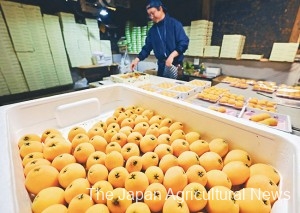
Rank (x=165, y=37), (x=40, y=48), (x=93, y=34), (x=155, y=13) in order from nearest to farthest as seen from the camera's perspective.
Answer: (x=155, y=13)
(x=165, y=37)
(x=40, y=48)
(x=93, y=34)

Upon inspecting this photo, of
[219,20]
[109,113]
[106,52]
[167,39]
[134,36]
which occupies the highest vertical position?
[219,20]

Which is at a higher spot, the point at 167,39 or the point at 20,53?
the point at 167,39

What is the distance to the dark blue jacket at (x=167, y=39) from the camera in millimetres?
2441

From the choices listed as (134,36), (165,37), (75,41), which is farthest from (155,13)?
(75,41)

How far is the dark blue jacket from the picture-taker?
2.44m

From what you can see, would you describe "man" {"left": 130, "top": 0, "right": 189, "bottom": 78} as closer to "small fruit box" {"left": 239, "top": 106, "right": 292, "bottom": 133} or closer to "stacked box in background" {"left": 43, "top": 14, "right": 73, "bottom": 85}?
"small fruit box" {"left": 239, "top": 106, "right": 292, "bottom": 133}

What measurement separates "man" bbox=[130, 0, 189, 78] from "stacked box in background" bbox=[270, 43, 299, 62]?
54.4 inches

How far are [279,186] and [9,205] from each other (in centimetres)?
77

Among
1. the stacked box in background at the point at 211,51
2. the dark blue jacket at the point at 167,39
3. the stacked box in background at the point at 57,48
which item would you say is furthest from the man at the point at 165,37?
the stacked box in background at the point at 57,48

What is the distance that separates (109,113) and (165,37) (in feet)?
6.12

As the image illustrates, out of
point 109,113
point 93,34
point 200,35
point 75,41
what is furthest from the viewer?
point 93,34

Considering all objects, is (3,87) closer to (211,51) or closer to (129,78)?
(129,78)

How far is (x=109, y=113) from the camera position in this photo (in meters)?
1.16

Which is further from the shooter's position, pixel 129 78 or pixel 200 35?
pixel 200 35
